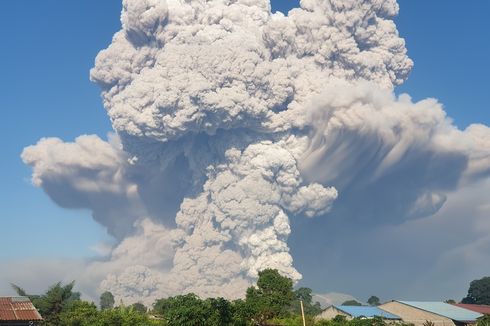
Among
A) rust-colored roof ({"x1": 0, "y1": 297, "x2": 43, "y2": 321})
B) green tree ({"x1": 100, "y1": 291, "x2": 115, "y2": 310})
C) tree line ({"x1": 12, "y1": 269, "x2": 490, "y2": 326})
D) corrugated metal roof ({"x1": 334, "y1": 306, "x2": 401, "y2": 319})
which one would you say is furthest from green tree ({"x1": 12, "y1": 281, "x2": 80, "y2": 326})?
green tree ({"x1": 100, "y1": 291, "x2": 115, "y2": 310})

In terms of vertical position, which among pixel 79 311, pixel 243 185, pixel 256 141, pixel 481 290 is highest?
pixel 256 141

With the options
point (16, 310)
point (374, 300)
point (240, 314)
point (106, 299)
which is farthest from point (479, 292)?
point (16, 310)

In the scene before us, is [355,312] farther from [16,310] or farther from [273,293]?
[16,310]

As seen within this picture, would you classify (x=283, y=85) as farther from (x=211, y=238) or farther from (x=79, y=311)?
(x=79, y=311)

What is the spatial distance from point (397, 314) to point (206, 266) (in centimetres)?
6894

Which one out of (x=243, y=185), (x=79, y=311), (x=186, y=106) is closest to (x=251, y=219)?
(x=243, y=185)

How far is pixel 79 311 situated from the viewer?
52.1 meters

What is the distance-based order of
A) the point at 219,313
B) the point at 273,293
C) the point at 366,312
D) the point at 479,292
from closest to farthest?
1. the point at 219,313
2. the point at 366,312
3. the point at 273,293
4. the point at 479,292

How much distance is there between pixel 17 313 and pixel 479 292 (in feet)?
323

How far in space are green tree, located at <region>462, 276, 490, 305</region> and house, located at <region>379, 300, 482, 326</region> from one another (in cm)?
4299

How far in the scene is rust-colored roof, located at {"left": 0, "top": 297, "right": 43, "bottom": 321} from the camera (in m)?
42.9

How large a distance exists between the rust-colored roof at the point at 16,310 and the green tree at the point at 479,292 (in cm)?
9477

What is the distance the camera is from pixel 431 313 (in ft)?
241

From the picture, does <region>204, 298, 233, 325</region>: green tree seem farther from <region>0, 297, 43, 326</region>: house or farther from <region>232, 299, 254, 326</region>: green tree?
<region>0, 297, 43, 326</region>: house
